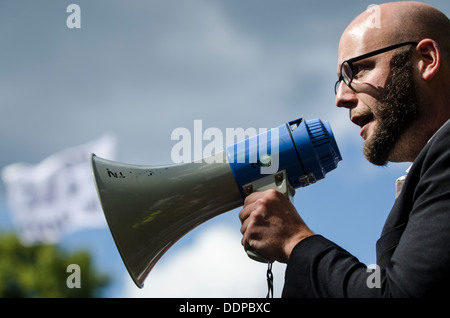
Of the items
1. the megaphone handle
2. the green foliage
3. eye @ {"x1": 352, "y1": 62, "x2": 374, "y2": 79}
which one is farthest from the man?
the green foliage

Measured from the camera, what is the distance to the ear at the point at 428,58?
2319mm

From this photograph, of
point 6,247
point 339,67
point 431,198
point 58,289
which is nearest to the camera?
point 431,198

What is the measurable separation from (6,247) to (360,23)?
19.8 meters

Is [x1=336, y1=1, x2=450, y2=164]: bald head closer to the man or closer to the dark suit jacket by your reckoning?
the man

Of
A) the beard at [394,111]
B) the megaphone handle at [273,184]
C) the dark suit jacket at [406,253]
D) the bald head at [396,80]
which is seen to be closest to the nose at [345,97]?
the bald head at [396,80]

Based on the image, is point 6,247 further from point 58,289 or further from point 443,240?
point 443,240

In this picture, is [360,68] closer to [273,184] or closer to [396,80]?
[396,80]

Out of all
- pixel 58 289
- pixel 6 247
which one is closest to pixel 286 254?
pixel 58 289

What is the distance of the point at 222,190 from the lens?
2.59 meters

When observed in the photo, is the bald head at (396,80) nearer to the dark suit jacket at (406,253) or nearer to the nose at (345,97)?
the nose at (345,97)

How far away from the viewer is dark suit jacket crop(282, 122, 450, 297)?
5.05 feet

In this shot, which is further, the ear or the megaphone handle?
the megaphone handle

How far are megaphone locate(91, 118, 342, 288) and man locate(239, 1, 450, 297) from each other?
0.21 m
